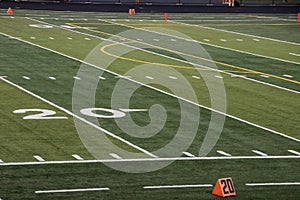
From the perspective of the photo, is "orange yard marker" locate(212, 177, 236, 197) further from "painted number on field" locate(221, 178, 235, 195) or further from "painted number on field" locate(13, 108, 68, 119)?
"painted number on field" locate(13, 108, 68, 119)

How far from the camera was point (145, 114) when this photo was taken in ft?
113

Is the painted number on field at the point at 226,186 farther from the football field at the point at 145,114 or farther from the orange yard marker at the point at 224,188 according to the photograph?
the football field at the point at 145,114

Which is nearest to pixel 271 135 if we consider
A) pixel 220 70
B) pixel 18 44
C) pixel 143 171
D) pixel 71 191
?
pixel 143 171

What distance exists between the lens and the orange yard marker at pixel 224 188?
23.3 m

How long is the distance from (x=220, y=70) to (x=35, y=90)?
469 inches

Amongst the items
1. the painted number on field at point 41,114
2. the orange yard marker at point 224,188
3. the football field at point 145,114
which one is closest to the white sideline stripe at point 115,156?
the football field at point 145,114

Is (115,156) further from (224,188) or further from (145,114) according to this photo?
(145,114)

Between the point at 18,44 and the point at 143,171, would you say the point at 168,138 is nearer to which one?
the point at 143,171

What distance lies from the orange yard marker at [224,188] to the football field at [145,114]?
0.89 feet

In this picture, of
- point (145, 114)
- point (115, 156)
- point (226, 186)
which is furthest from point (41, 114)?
point (226, 186)

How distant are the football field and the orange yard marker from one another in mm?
272

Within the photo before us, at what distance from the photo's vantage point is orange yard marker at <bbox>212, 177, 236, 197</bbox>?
23312 mm

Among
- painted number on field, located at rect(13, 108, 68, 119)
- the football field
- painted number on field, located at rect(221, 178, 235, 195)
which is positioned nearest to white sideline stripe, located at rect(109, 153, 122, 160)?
the football field

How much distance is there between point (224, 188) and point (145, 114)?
37.8 feet
